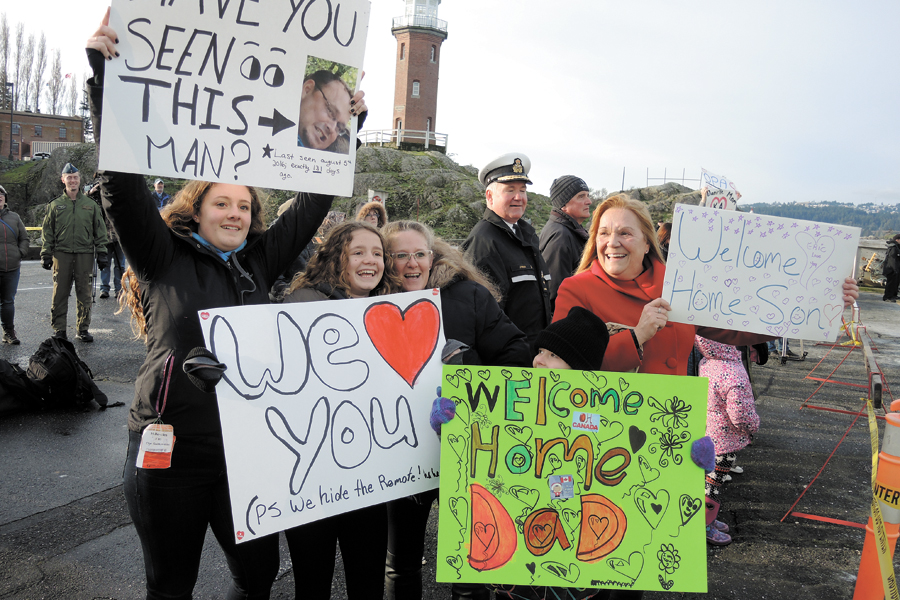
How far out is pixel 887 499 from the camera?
7.75 ft

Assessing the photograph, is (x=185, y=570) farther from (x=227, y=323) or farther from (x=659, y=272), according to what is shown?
(x=659, y=272)

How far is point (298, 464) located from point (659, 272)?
1725 mm

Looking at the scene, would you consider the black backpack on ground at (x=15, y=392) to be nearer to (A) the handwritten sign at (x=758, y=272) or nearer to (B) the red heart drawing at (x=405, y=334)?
(B) the red heart drawing at (x=405, y=334)

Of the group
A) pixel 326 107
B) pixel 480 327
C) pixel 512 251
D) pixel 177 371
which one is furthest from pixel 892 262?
pixel 177 371

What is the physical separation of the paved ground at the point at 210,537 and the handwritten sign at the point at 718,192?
210cm

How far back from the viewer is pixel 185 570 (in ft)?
6.71

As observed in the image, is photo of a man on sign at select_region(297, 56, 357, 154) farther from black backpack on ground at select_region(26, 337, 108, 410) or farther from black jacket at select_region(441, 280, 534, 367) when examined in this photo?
black backpack on ground at select_region(26, 337, 108, 410)

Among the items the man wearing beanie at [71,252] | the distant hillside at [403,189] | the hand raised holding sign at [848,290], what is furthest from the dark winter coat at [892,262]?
the man wearing beanie at [71,252]

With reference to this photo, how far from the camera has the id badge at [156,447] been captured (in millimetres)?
1878

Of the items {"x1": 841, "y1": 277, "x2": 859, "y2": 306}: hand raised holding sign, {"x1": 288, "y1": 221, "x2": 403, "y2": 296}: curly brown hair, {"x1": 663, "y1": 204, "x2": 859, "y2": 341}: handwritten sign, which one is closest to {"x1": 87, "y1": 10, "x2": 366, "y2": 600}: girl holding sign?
{"x1": 288, "y1": 221, "x2": 403, "y2": 296}: curly brown hair

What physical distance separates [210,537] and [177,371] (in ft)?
6.43

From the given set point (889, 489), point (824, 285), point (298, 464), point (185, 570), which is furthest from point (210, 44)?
point (889, 489)

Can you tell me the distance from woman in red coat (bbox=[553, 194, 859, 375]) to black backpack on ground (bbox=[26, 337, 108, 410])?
4.59m

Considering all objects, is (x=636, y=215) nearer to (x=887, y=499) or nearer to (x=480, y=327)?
(x=480, y=327)
